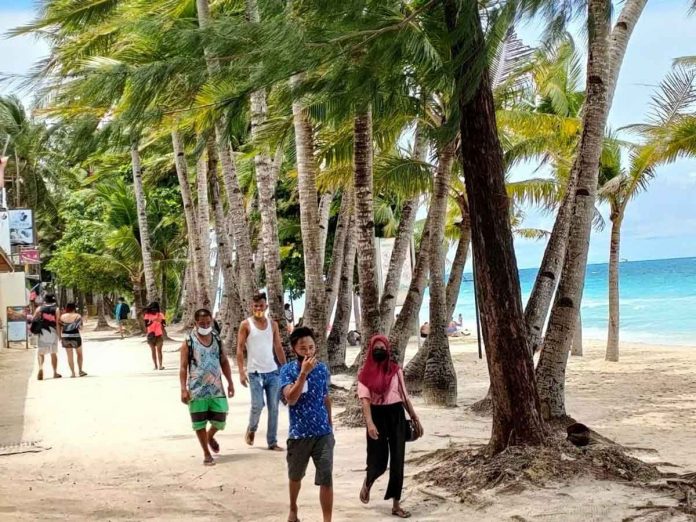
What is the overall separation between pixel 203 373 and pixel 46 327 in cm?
A: 1038

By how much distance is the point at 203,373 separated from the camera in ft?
29.2

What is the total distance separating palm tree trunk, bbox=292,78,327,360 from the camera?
13.7m

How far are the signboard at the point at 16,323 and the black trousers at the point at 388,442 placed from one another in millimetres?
25543

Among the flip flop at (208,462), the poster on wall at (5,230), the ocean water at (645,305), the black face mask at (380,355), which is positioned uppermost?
the poster on wall at (5,230)

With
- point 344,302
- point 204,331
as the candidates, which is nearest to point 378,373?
point 204,331

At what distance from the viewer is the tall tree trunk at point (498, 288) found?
7.92 m

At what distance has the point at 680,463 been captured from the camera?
8570mm

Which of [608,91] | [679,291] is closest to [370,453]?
[608,91]

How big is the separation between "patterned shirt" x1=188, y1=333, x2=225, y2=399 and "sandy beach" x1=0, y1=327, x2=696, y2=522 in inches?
28.2

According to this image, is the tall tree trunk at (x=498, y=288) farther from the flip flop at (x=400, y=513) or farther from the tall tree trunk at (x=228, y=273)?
the tall tree trunk at (x=228, y=273)

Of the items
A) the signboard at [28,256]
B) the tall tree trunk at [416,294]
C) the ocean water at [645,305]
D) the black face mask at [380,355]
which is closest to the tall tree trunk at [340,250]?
the tall tree trunk at [416,294]

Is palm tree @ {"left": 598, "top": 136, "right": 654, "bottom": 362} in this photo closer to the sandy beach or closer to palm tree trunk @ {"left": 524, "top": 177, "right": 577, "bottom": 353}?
the sandy beach

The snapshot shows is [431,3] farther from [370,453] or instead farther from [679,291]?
[679,291]

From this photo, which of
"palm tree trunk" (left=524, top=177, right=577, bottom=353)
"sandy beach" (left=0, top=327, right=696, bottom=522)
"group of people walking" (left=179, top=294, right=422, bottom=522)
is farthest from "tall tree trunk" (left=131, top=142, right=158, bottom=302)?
"group of people walking" (left=179, top=294, right=422, bottom=522)
